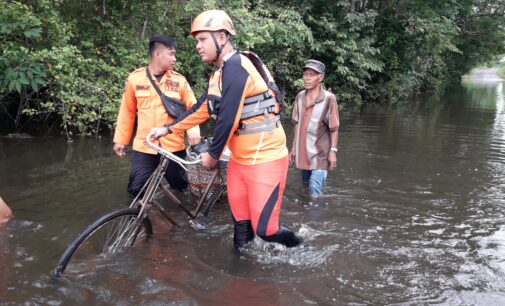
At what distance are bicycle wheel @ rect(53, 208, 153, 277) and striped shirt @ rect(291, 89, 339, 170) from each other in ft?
7.43

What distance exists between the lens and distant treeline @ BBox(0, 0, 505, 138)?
7.83 meters

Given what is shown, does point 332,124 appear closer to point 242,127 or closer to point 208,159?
point 242,127

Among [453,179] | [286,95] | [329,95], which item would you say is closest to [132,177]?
[329,95]

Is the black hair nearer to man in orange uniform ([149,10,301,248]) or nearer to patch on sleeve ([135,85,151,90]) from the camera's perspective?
patch on sleeve ([135,85,151,90])

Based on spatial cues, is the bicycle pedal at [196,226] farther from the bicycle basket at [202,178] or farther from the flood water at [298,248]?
the bicycle basket at [202,178]

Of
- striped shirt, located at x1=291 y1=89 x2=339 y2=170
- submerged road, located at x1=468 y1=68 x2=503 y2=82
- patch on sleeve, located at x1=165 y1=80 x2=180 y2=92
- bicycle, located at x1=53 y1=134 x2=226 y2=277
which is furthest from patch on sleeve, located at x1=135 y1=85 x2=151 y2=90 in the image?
submerged road, located at x1=468 y1=68 x2=503 y2=82

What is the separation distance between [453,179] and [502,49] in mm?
33994

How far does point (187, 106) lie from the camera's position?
4.91 meters

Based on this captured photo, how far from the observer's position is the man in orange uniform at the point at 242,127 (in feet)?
10.6

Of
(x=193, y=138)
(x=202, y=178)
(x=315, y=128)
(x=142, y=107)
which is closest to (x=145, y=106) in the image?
(x=142, y=107)

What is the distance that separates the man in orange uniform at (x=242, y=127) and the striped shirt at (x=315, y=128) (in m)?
1.86

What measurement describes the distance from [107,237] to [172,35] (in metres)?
8.02

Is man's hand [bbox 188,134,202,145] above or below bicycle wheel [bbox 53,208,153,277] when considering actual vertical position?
above

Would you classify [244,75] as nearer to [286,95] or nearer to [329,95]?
[329,95]
